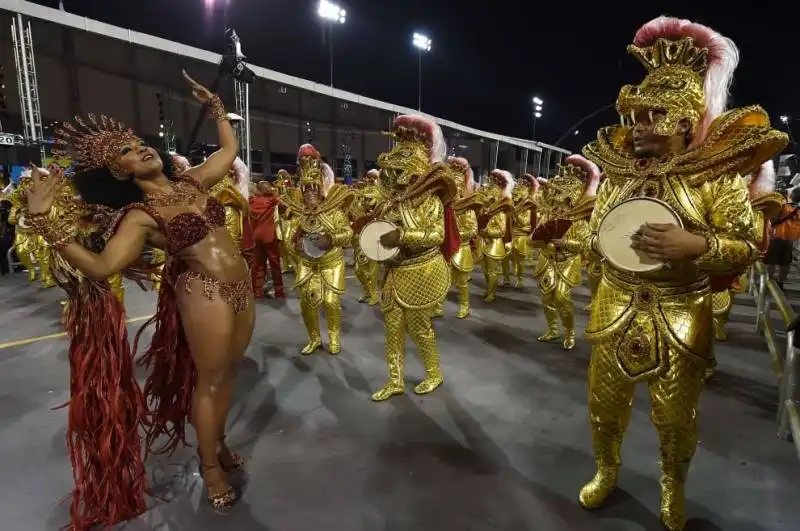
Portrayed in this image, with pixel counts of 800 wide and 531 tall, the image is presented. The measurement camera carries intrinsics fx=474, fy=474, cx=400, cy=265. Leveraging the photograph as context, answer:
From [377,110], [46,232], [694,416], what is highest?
[377,110]

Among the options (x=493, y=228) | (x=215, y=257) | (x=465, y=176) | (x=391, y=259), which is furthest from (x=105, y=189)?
(x=493, y=228)

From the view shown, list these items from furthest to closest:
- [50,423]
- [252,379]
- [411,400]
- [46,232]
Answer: [252,379]
[411,400]
[50,423]
[46,232]

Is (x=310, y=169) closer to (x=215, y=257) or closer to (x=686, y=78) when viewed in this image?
(x=215, y=257)

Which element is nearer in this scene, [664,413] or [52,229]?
[52,229]

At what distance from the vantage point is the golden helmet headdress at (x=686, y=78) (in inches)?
67.9

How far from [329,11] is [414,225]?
42.1ft

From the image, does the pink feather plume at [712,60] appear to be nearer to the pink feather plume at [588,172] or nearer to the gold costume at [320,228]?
the pink feather plume at [588,172]

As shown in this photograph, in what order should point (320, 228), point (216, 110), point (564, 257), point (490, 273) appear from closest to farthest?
point (216, 110) < point (320, 228) < point (564, 257) < point (490, 273)

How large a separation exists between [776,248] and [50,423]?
22.4 ft

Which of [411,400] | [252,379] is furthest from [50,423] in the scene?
[411,400]

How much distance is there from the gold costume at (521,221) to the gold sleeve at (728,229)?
501 cm

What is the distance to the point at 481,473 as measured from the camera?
2.57 metres

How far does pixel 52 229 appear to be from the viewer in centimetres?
174

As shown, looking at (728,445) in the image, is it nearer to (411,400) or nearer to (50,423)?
(411,400)
